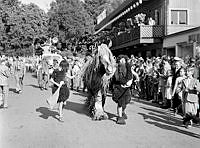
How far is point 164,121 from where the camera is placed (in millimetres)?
9797

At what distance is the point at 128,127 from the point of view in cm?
895

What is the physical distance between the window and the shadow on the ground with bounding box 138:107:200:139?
50.3ft

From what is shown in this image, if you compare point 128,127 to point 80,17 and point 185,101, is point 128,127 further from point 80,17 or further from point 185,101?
point 80,17

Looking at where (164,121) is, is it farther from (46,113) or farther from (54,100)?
(46,113)

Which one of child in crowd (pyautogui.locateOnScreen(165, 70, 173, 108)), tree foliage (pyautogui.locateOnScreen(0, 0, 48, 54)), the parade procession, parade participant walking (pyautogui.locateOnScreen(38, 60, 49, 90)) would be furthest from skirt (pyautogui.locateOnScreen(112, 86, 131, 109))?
tree foliage (pyautogui.locateOnScreen(0, 0, 48, 54))

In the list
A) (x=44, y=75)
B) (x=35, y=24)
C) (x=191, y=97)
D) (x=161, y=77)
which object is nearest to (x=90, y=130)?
(x=191, y=97)

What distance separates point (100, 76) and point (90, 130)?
206 cm

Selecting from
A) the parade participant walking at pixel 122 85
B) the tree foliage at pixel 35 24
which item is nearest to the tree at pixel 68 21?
the tree foliage at pixel 35 24

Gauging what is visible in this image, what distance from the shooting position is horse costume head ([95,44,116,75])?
9547 millimetres

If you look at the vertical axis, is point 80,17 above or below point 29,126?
above

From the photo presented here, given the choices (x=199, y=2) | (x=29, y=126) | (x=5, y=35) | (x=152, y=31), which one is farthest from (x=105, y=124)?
(x=5, y=35)

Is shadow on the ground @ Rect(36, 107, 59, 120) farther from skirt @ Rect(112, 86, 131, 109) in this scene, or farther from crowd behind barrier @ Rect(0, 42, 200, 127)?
skirt @ Rect(112, 86, 131, 109)

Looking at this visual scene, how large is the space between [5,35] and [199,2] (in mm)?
38697

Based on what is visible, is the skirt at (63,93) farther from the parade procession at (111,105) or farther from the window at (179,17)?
the window at (179,17)
